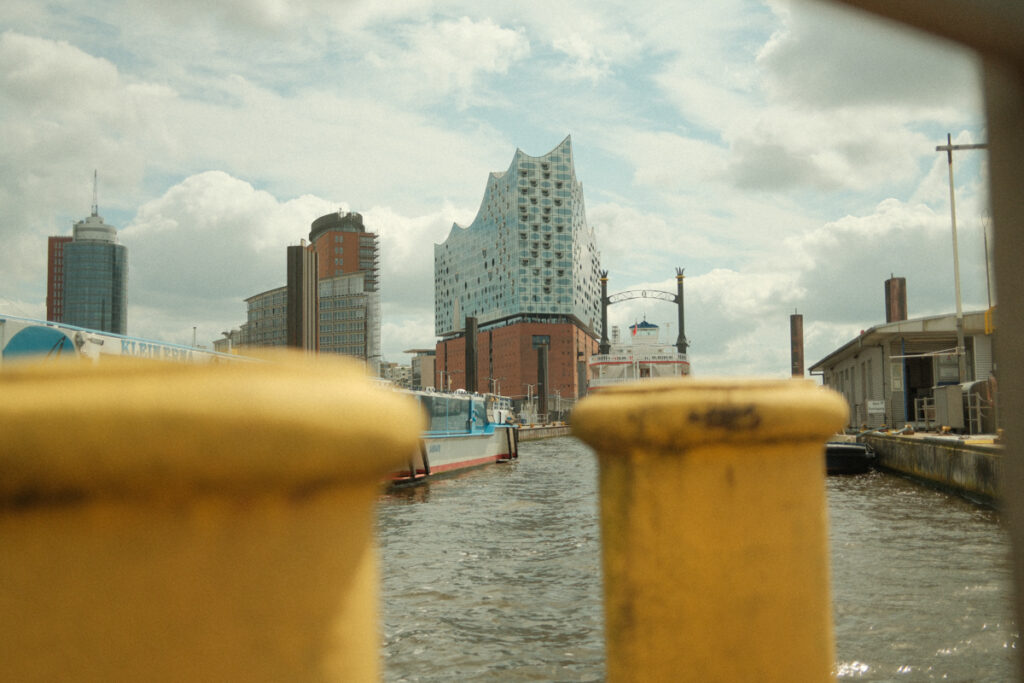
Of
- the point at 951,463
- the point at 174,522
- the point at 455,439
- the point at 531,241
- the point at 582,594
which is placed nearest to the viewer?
the point at 174,522

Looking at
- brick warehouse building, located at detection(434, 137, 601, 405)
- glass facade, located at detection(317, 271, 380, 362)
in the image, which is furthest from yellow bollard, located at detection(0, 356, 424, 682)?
glass facade, located at detection(317, 271, 380, 362)

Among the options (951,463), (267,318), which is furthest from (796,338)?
(267,318)

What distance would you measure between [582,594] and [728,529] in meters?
7.07

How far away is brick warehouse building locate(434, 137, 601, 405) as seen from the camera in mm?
110938

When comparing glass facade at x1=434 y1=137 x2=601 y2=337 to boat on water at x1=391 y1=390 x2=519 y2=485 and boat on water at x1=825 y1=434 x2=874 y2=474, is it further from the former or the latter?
boat on water at x1=825 y1=434 x2=874 y2=474

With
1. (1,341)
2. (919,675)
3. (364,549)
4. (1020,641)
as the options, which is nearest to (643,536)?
(1020,641)

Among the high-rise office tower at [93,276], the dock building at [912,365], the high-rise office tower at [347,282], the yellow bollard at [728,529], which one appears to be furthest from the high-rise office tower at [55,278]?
the yellow bollard at [728,529]

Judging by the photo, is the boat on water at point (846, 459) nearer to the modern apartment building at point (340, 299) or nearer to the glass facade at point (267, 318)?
the modern apartment building at point (340, 299)

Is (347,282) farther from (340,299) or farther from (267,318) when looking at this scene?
(267,318)

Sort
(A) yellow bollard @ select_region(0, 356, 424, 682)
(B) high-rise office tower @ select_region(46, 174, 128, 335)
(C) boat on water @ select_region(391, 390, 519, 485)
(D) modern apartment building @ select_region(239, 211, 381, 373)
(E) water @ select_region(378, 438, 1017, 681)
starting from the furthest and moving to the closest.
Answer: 1. (B) high-rise office tower @ select_region(46, 174, 128, 335)
2. (D) modern apartment building @ select_region(239, 211, 381, 373)
3. (C) boat on water @ select_region(391, 390, 519, 485)
4. (E) water @ select_region(378, 438, 1017, 681)
5. (A) yellow bollard @ select_region(0, 356, 424, 682)

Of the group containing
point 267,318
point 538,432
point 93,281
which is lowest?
point 538,432

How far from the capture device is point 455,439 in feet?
97.6

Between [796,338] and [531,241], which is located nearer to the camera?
[796,338]

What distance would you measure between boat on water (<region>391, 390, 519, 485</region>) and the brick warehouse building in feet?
224
